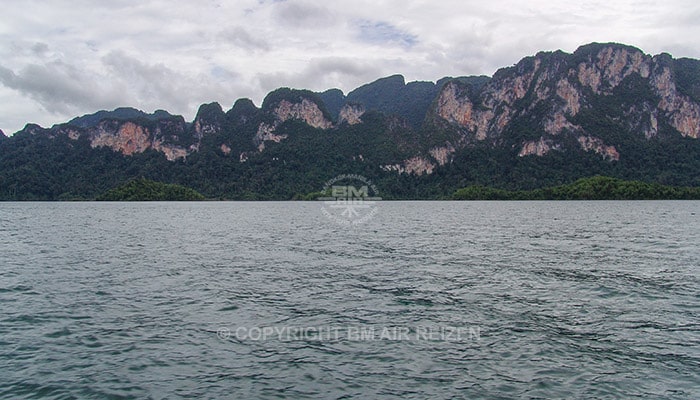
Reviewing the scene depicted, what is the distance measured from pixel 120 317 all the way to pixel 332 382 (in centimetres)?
1121

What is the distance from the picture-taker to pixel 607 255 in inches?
1453

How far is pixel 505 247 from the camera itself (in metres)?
42.8

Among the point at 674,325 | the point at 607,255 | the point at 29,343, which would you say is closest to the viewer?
the point at 29,343

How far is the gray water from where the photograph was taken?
1234 cm

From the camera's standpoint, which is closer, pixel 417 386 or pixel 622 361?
pixel 417 386

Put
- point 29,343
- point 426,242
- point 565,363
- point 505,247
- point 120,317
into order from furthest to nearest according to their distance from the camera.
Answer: point 426,242 < point 505,247 < point 120,317 < point 29,343 < point 565,363

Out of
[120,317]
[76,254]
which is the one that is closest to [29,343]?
[120,317]

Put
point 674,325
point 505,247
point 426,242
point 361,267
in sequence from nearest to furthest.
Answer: point 674,325, point 361,267, point 505,247, point 426,242

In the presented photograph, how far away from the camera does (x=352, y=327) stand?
17.5 m

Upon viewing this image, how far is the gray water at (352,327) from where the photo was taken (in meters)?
12.3

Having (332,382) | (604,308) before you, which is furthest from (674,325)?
(332,382)

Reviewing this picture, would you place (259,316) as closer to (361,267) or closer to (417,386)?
(417,386)

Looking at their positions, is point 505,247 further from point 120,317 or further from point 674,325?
point 120,317

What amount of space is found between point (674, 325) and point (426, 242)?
30.4 meters
